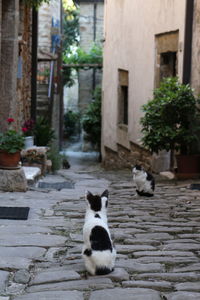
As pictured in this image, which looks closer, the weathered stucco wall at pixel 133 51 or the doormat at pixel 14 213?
the doormat at pixel 14 213

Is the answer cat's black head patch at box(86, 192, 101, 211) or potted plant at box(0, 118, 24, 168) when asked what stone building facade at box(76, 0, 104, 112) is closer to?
potted plant at box(0, 118, 24, 168)

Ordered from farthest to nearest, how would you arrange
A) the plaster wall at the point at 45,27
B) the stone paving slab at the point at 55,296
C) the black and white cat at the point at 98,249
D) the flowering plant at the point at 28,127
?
the plaster wall at the point at 45,27, the flowering plant at the point at 28,127, the black and white cat at the point at 98,249, the stone paving slab at the point at 55,296

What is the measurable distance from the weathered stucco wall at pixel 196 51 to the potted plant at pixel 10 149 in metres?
4.06

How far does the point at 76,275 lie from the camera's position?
450 centimetres

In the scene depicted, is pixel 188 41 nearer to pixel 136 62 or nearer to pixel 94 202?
pixel 136 62

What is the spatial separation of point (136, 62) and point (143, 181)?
739 cm

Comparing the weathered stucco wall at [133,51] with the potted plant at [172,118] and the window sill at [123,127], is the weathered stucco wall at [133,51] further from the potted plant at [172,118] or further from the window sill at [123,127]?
the potted plant at [172,118]

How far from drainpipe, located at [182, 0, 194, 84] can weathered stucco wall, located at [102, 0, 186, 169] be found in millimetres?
212

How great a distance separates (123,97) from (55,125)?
442 centimetres

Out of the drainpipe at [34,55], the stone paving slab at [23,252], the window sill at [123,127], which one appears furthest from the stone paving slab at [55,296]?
the window sill at [123,127]

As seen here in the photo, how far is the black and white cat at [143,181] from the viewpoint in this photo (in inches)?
353

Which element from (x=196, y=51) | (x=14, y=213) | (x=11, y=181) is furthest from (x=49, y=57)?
(x=14, y=213)

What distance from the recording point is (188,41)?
38.7 ft

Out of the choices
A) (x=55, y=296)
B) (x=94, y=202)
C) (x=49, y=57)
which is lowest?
(x=55, y=296)
